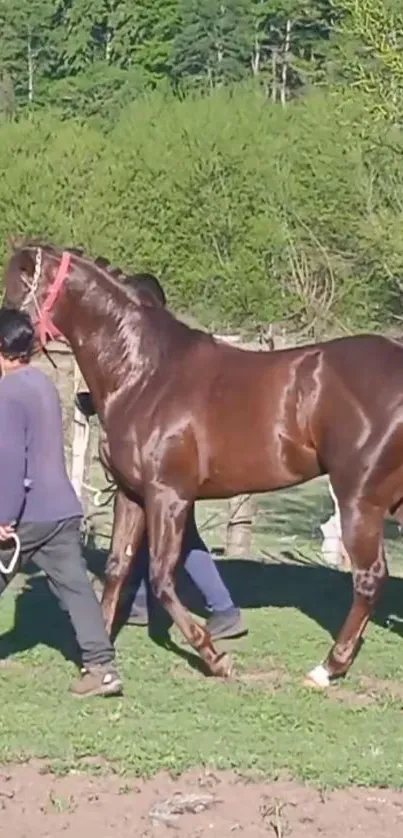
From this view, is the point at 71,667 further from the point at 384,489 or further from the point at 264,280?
the point at 264,280

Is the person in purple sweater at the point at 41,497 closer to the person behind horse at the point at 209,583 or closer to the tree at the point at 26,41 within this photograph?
the person behind horse at the point at 209,583

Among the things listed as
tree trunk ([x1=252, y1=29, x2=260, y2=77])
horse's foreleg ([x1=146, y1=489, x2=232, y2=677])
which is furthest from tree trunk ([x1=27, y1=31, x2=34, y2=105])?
horse's foreleg ([x1=146, y1=489, x2=232, y2=677])

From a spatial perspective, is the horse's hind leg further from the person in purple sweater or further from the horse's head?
the horse's head

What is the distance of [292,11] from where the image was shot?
2724 inches

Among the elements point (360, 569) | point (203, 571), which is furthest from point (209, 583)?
point (360, 569)

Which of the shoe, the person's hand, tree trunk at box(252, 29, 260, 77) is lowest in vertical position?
tree trunk at box(252, 29, 260, 77)

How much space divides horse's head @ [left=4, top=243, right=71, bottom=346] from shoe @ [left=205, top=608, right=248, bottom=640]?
1.78m

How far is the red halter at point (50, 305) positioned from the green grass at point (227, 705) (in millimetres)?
1629

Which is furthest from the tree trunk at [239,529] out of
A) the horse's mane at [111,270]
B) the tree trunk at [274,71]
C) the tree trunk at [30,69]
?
the tree trunk at [30,69]

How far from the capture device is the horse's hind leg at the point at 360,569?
7.33 m

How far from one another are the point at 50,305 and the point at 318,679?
7.29 ft

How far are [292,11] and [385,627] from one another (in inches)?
2506

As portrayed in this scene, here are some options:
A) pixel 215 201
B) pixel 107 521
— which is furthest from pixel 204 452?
pixel 215 201

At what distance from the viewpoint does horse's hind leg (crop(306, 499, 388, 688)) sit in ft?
24.1
